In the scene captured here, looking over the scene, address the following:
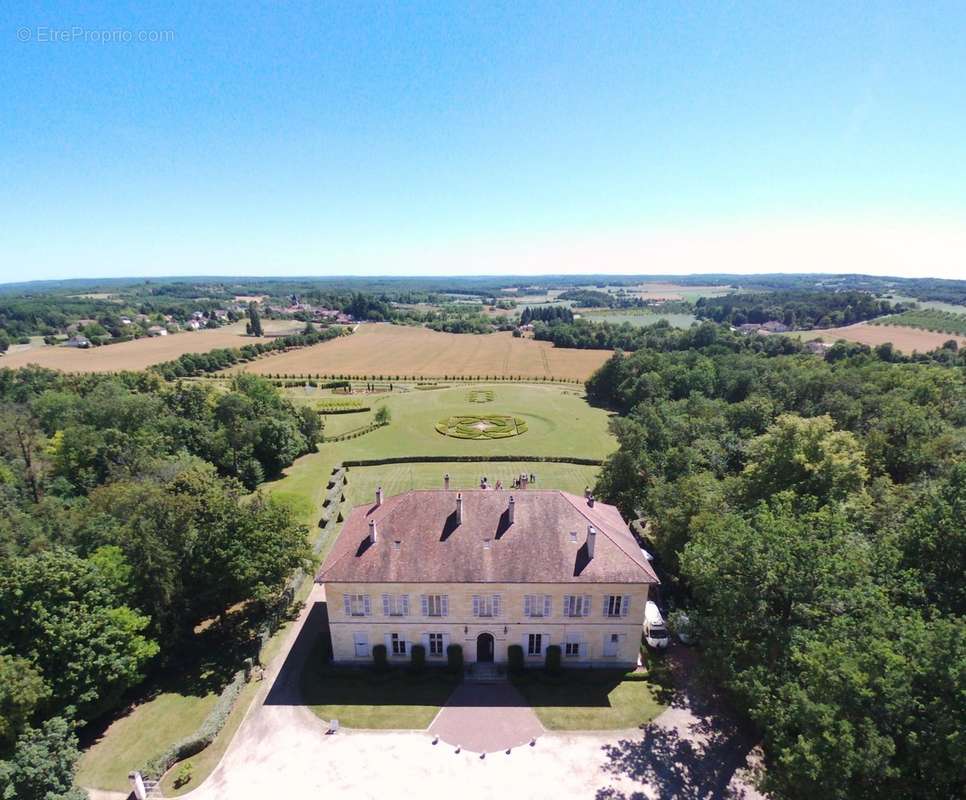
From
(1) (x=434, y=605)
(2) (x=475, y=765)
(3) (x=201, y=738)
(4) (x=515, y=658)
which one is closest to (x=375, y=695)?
(1) (x=434, y=605)

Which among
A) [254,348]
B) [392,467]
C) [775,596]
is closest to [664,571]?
[775,596]

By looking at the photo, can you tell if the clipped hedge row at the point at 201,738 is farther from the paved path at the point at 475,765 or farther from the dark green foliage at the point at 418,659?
the dark green foliage at the point at 418,659

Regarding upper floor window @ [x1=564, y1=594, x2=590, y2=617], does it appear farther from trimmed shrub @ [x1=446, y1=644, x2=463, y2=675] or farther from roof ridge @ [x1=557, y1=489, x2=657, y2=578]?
trimmed shrub @ [x1=446, y1=644, x2=463, y2=675]

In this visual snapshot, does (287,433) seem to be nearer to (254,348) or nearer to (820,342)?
(254,348)

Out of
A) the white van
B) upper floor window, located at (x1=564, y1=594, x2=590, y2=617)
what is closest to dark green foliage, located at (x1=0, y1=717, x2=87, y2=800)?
upper floor window, located at (x1=564, y1=594, x2=590, y2=617)

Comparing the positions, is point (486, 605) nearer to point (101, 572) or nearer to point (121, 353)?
point (101, 572)

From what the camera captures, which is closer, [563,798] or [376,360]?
[563,798]
